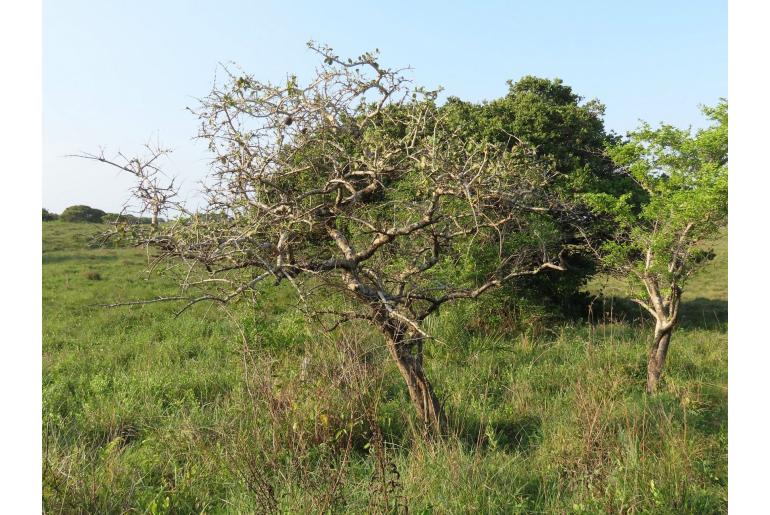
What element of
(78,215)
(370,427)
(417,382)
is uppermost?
(78,215)

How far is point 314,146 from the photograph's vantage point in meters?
5.12

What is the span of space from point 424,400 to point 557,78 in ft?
31.9

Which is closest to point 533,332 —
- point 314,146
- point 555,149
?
point 555,149

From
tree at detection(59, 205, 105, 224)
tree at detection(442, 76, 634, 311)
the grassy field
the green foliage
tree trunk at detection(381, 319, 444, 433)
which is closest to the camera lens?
the grassy field

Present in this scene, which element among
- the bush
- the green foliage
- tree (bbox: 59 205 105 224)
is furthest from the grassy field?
tree (bbox: 59 205 105 224)

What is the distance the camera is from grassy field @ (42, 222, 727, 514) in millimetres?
3783

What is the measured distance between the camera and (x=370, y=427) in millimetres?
4383

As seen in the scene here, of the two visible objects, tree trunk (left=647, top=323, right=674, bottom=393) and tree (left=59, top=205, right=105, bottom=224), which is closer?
tree trunk (left=647, top=323, right=674, bottom=393)

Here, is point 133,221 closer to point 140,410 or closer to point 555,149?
point 140,410

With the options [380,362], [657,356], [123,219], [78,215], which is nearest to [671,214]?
[657,356]

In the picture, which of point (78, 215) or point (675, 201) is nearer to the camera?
point (675, 201)

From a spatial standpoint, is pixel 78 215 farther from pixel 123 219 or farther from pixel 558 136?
pixel 123 219

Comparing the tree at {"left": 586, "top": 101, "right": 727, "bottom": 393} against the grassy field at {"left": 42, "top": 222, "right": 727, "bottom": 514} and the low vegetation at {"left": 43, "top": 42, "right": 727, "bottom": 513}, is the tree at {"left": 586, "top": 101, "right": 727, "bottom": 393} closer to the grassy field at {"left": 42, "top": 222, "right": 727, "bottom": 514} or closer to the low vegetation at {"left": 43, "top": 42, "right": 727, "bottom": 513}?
the low vegetation at {"left": 43, "top": 42, "right": 727, "bottom": 513}

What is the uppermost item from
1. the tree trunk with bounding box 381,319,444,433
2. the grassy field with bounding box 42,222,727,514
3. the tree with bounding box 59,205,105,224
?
the tree with bounding box 59,205,105,224
